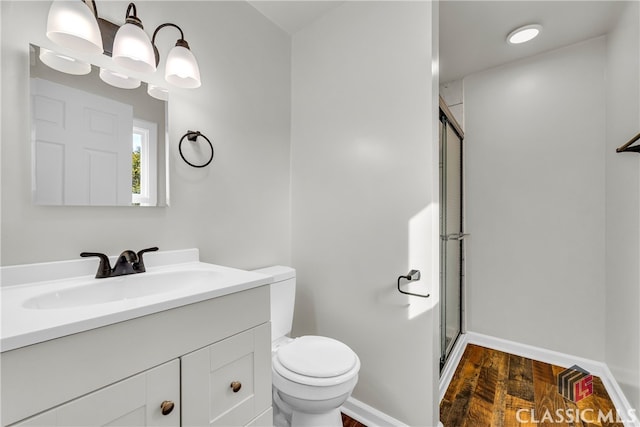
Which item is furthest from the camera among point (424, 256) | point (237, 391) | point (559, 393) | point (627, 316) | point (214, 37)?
point (559, 393)

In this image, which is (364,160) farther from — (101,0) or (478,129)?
(478,129)

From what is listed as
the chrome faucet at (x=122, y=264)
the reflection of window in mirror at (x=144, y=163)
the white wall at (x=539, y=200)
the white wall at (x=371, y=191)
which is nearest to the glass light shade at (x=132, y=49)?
the reflection of window in mirror at (x=144, y=163)

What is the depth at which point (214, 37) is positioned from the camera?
4.99ft

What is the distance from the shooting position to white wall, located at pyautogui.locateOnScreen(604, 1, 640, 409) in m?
1.55

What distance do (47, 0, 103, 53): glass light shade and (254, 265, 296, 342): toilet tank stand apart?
1206 millimetres

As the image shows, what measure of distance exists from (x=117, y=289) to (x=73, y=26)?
2.99 ft

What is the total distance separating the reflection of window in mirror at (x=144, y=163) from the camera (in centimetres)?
123

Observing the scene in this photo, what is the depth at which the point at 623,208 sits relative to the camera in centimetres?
172

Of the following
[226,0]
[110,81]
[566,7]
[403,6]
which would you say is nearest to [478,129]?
[566,7]

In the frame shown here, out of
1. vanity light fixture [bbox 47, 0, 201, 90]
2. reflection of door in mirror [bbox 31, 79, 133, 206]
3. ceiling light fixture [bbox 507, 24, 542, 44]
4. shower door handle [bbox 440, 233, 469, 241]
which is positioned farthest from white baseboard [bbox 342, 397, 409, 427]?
ceiling light fixture [bbox 507, 24, 542, 44]

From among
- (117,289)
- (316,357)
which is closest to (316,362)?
(316,357)

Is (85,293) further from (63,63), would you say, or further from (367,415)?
(367,415)

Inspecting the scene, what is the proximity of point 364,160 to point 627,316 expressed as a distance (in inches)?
70.3

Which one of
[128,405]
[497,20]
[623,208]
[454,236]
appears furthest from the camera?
[454,236]
